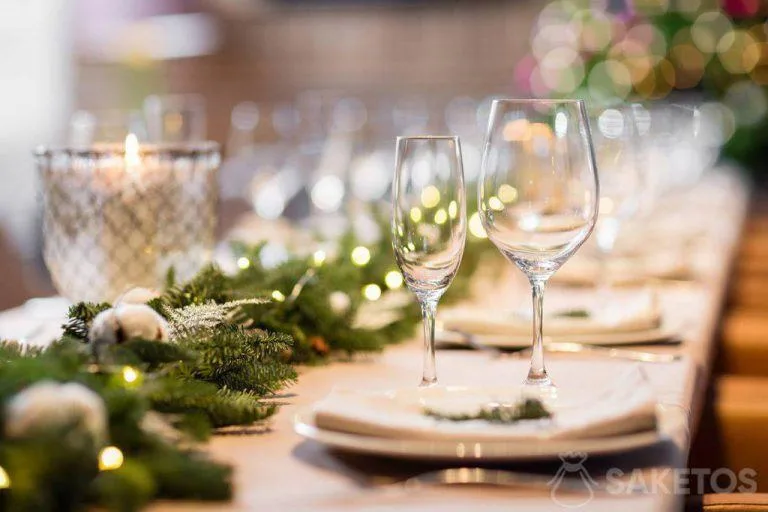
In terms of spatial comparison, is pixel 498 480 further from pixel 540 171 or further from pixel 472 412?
pixel 540 171

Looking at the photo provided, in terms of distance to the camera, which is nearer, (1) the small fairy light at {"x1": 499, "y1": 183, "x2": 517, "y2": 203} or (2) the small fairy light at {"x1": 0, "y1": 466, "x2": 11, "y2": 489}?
(2) the small fairy light at {"x1": 0, "y1": 466, "x2": 11, "y2": 489}

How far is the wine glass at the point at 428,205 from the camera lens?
3.48ft

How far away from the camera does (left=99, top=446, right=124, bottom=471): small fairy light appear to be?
79 cm

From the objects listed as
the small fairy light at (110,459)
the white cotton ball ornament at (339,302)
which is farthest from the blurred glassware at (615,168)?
the small fairy light at (110,459)

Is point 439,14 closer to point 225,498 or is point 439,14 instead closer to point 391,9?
point 391,9

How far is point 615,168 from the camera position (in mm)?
1783

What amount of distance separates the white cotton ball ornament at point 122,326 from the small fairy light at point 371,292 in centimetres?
61

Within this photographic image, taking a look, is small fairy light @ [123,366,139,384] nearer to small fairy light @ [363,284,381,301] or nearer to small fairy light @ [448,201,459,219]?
small fairy light @ [448,201,459,219]

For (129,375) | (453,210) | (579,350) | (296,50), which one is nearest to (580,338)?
(579,350)

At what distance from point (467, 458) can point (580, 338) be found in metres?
0.60

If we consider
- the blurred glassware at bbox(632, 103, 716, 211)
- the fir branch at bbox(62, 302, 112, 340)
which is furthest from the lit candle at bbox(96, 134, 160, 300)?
the blurred glassware at bbox(632, 103, 716, 211)

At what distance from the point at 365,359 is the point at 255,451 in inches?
17.0

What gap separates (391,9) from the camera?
7.71m

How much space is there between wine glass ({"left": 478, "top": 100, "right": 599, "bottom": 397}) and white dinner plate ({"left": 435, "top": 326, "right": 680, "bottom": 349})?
0.84 ft
